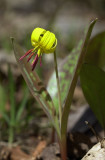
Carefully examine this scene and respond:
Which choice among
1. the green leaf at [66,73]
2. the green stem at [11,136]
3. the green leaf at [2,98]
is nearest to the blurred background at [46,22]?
the green leaf at [2,98]

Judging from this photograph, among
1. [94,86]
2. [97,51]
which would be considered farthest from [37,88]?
[97,51]

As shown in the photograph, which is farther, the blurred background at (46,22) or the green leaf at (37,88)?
the blurred background at (46,22)

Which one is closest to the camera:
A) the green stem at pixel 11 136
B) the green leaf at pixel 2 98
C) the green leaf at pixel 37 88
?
the green leaf at pixel 37 88

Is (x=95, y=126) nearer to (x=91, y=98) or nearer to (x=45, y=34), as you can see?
(x=91, y=98)

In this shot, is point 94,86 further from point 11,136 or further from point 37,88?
point 11,136

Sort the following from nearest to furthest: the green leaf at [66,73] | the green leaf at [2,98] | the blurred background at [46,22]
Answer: the green leaf at [66,73] < the green leaf at [2,98] < the blurred background at [46,22]

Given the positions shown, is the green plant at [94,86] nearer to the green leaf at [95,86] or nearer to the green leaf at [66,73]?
the green leaf at [95,86]

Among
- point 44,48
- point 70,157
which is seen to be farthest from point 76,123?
point 44,48
